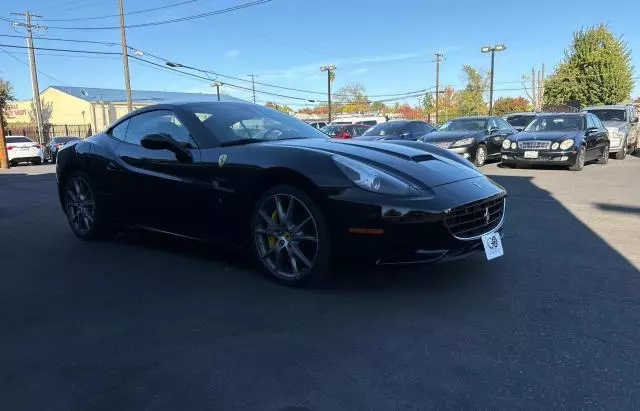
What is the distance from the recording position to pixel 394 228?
126 inches

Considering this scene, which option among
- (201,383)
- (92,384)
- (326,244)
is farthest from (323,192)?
(92,384)

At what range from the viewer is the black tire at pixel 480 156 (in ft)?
43.1

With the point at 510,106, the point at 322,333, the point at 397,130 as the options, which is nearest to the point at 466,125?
the point at 397,130

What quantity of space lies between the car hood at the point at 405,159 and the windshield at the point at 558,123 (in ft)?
30.7

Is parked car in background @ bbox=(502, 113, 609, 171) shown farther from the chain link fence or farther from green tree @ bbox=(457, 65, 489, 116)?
green tree @ bbox=(457, 65, 489, 116)

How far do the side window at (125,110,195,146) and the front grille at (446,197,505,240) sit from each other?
215cm

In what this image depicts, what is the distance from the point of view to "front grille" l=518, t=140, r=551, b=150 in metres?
A: 11.5

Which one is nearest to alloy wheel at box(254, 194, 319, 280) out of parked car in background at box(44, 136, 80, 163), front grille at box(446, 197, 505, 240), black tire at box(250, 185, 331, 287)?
black tire at box(250, 185, 331, 287)

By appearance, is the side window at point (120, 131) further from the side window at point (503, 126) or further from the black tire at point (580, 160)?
the side window at point (503, 126)

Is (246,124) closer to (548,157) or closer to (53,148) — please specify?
(548,157)

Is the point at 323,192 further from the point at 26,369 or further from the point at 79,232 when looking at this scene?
the point at 79,232

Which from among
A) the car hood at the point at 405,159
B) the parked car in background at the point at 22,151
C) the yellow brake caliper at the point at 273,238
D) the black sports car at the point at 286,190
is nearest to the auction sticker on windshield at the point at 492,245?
the black sports car at the point at 286,190

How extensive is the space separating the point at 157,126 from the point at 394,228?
248 centimetres

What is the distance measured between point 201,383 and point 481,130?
41.4ft
